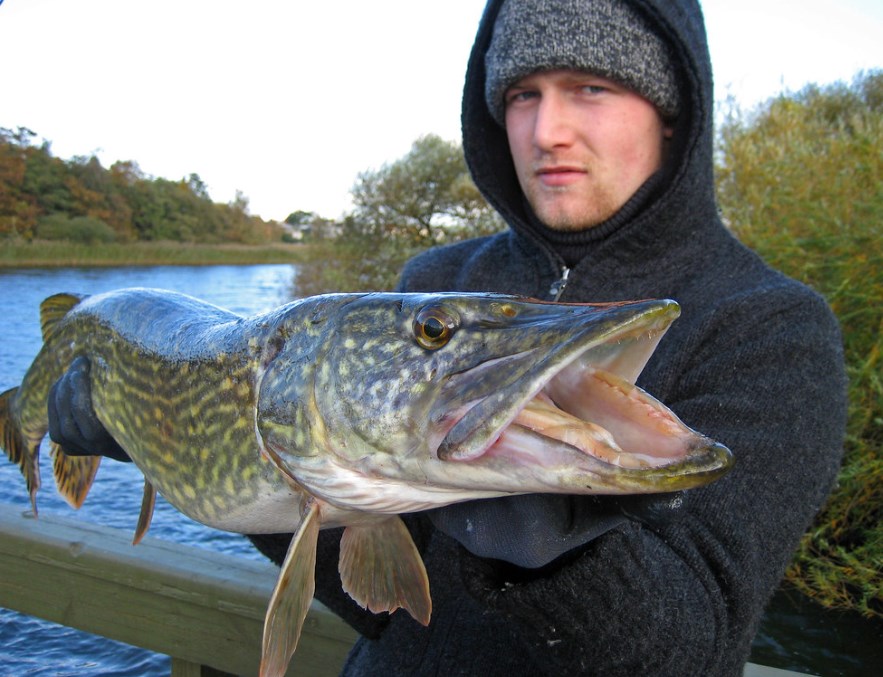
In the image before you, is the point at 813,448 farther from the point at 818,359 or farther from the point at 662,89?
the point at 662,89

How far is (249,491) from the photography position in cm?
128

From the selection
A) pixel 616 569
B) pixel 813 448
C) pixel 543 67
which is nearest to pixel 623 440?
pixel 616 569

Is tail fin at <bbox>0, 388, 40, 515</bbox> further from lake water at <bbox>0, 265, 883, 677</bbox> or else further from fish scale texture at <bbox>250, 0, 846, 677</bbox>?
fish scale texture at <bbox>250, 0, 846, 677</bbox>

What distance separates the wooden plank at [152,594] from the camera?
1.86 metres

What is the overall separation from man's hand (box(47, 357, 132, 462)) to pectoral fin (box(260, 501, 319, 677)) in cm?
96

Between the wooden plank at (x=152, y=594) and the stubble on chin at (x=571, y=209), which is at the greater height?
the stubble on chin at (x=571, y=209)

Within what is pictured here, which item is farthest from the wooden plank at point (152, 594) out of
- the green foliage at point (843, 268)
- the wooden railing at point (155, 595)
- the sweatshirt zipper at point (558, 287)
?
the green foliage at point (843, 268)

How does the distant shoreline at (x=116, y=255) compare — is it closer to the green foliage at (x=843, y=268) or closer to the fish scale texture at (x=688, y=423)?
the green foliage at (x=843, y=268)

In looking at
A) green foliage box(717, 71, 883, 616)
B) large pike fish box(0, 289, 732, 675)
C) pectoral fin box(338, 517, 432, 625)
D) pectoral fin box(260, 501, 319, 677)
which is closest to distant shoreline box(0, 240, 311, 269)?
green foliage box(717, 71, 883, 616)

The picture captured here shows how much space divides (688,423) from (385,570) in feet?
1.99

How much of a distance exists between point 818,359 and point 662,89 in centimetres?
76

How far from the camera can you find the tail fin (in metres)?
2.06

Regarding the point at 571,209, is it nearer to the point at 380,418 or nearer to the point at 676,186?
the point at 676,186

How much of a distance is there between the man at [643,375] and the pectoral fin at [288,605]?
0.67ft
